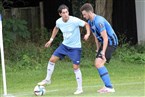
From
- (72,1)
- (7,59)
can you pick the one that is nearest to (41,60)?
(7,59)

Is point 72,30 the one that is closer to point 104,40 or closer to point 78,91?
point 104,40

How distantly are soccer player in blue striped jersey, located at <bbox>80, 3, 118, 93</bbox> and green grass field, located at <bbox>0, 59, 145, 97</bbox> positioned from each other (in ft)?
1.20

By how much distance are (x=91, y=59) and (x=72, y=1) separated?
4.48 metres

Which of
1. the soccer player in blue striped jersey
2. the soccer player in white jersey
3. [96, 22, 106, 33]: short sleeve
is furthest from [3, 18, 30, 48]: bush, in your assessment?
[96, 22, 106, 33]: short sleeve

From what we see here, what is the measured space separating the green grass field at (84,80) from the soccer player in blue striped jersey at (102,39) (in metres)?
0.37

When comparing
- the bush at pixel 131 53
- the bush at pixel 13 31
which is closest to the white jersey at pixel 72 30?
the bush at pixel 13 31

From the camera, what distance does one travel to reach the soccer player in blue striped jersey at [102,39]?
31.4 feet

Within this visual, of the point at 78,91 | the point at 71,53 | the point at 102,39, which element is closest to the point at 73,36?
the point at 71,53

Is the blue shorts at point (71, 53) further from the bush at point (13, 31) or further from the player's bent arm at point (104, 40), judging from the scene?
the bush at point (13, 31)

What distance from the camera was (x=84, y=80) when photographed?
1240 centimetres

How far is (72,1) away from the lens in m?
19.8

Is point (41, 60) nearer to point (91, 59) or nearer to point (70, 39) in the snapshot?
point (91, 59)

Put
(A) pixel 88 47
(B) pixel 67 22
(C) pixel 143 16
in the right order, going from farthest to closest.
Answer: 1. (C) pixel 143 16
2. (A) pixel 88 47
3. (B) pixel 67 22

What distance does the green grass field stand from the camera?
32.8 ft
